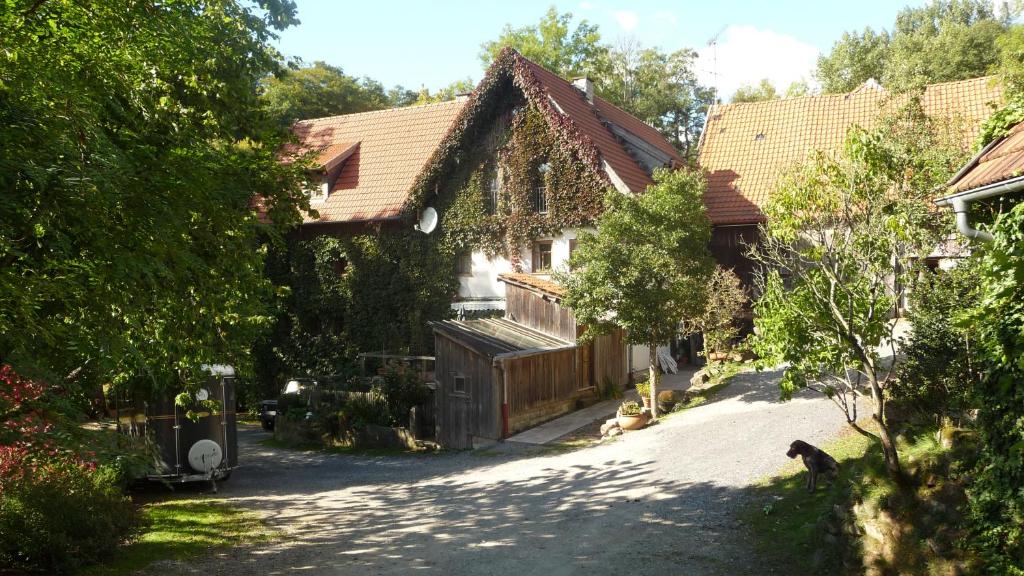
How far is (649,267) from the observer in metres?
18.3

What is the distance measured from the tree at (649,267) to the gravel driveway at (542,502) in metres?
2.50

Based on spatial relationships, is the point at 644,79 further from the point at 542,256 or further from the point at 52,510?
the point at 52,510

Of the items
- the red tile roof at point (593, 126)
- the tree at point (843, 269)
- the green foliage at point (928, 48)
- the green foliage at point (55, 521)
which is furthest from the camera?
the green foliage at point (928, 48)

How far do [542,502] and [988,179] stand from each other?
899cm

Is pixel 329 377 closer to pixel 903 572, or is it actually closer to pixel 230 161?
pixel 230 161

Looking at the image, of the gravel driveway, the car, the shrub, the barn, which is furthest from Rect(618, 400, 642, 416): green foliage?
the car

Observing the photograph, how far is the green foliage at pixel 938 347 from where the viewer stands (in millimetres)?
10430

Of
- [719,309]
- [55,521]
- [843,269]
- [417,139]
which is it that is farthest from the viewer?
[417,139]

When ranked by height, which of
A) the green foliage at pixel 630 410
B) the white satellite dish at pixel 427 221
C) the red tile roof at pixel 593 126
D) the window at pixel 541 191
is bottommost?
the green foliage at pixel 630 410

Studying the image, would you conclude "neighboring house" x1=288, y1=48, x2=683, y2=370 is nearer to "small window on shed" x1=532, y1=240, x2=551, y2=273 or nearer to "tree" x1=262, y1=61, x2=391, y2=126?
"small window on shed" x1=532, y1=240, x2=551, y2=273

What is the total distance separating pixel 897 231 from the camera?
9047mm

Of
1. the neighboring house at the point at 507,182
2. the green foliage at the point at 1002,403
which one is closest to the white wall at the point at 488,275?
the neighboring house at the point at 507,182

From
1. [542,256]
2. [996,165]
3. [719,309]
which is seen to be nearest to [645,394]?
[719,309]

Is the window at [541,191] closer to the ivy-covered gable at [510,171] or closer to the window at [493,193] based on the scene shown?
the ivy-covered gable at [510,171]
